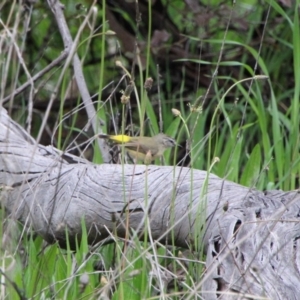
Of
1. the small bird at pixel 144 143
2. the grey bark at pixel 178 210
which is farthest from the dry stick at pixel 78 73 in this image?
the grey bark at pixel 178 210

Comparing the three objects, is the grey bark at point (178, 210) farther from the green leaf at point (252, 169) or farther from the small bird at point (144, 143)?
the green leaf at point (252, 169)

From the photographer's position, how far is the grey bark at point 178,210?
6.52 feet

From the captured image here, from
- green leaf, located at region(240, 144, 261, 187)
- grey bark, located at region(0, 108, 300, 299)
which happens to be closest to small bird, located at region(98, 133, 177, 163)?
grey bark, located at region(0, 108, 300, 299)

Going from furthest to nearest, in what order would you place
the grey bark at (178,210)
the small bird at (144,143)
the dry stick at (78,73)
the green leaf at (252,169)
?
the dry stick at (78,73) < the green leaf at (252,169) < the small bird at (144,143) < the grey bark at (178,210)

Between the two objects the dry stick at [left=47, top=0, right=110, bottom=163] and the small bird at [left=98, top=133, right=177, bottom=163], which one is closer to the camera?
the small bird at [left=98, top=133, right=177, bottom=163]

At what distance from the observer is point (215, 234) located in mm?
2170

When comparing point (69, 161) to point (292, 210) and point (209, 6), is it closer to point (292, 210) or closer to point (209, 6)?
point (292, 210)

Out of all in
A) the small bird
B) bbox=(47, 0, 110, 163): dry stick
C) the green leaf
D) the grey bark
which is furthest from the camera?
bbox=(47, 0, 110, 163): dry stick

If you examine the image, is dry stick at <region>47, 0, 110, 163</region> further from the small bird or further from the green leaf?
the green leaf

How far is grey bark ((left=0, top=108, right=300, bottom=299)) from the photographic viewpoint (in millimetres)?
1986

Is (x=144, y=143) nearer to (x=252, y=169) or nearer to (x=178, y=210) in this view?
(x=178, y=210)

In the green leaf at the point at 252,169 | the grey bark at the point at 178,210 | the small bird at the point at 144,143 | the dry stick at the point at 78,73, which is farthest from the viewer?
the dry stick at the point at 78,73

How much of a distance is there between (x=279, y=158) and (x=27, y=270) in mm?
1331

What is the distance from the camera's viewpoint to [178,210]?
Result: 2365 mm
